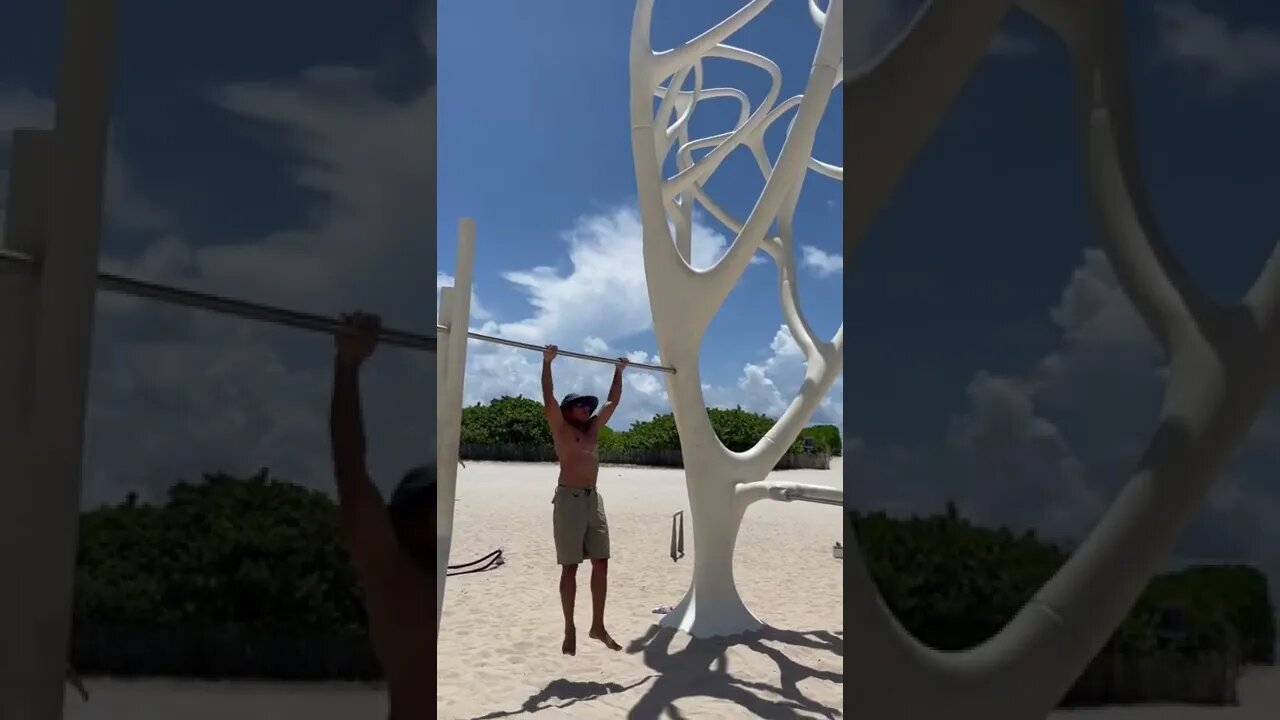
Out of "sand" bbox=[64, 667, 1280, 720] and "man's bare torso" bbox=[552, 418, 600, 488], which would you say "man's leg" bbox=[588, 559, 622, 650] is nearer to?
"man's bare torso" bbox=[552, 418, 600, 488]

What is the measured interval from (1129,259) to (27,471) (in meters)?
1.97

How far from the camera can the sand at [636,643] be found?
447 centimetres

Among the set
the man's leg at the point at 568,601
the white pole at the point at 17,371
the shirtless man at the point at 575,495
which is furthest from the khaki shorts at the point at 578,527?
the white pole at the point at 17,371

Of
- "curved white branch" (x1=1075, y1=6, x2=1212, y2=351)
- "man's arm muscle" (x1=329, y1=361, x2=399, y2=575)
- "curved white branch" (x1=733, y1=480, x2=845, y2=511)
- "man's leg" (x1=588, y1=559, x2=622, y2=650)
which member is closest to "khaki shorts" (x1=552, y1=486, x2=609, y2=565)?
"man's leg" (x1=588, y1=559, x2=622, y2=650)

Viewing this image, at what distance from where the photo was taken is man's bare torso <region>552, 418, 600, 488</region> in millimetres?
5047

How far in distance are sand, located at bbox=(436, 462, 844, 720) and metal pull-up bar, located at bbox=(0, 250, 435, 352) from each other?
201 cm

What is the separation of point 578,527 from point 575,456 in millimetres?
496

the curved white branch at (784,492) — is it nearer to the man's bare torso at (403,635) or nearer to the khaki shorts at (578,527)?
the khaki shorts at (578,527)

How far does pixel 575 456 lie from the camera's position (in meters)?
5.05

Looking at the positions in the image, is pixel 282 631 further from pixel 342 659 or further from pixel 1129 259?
pixel 1129 259

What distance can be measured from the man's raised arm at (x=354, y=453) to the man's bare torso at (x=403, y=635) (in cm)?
7

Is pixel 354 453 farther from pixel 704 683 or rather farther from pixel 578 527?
pixel 704 683

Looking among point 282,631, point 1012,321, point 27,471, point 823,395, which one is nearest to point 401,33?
point 27,471

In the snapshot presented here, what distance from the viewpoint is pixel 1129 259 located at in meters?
1.32
